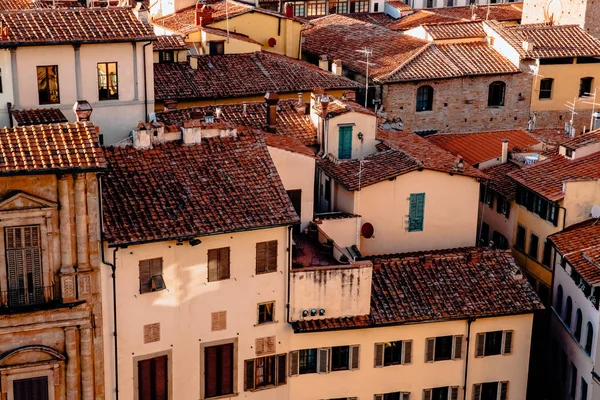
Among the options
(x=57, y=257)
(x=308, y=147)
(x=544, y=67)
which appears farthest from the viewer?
(x=544, y=67)

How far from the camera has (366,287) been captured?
41969 mm

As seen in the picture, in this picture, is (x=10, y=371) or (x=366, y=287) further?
(x=366, y=287)

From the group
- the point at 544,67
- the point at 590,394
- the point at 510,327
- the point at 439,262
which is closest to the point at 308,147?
the point at 439,262

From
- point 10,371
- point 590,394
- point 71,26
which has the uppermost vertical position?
point 71,26

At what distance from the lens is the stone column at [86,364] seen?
37812 mm

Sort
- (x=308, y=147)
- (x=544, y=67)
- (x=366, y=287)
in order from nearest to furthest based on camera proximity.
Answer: (x=366, y=287) < (x=308, y=147) < (x=544, y=67)

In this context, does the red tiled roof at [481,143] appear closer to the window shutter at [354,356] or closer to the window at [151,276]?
the window shutter at [354,356]

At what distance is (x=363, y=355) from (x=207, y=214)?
780 cm

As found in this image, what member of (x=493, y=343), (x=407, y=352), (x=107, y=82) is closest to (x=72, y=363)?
(x=407, y=352)

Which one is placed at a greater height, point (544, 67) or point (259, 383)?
point (544, 67)

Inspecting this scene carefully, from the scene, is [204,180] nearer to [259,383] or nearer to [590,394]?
[259,383]

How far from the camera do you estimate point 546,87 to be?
218 ft

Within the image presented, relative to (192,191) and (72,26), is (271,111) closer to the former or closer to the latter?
(72,26)

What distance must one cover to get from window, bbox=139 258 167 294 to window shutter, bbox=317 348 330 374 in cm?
654
